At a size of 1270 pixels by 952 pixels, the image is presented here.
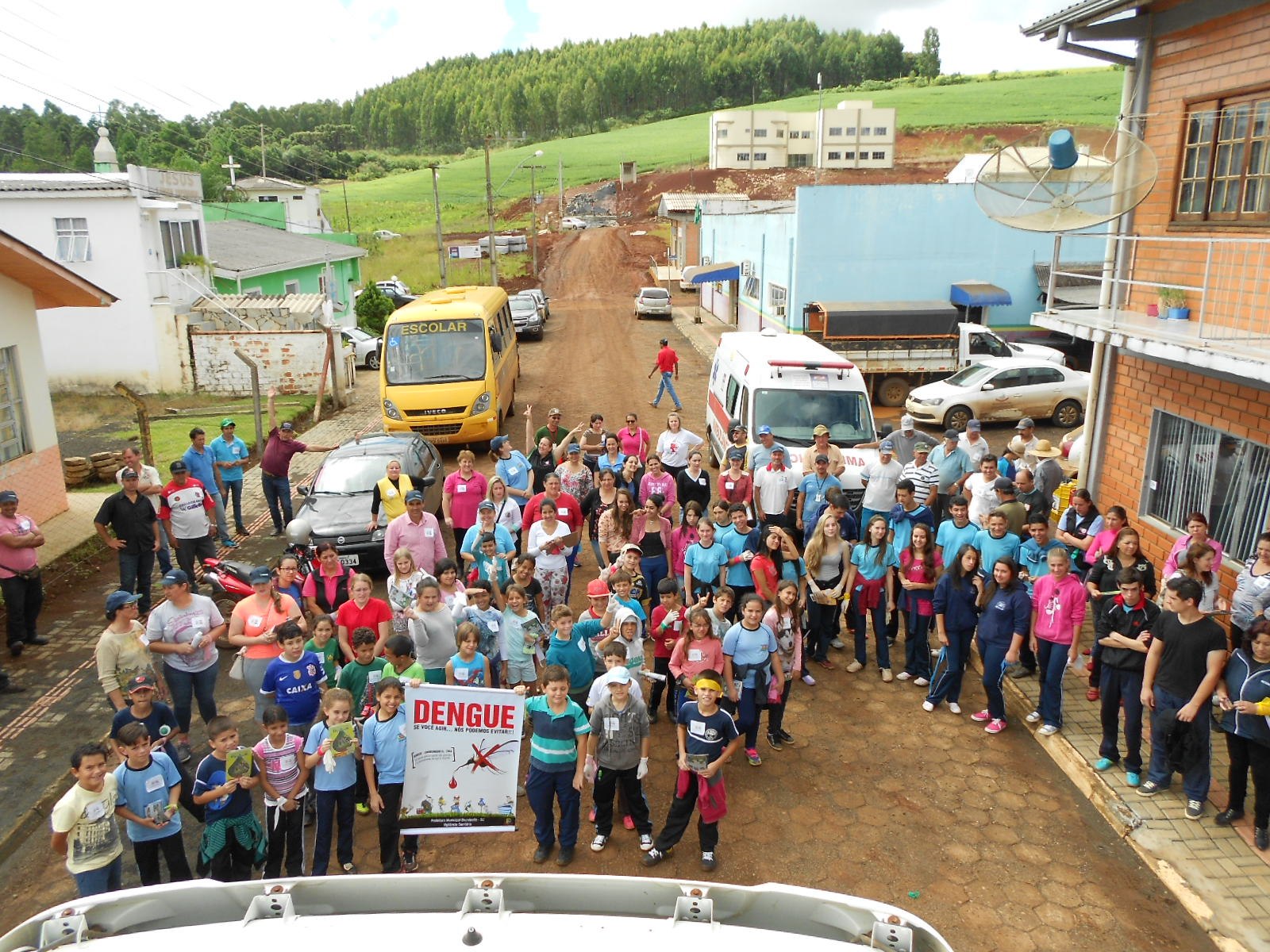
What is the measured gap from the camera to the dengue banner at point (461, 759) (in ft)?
19.2

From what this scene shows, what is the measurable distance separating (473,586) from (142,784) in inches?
111

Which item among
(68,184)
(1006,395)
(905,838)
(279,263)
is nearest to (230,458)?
(905,838)

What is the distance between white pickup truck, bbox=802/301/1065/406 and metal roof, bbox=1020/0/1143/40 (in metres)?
10.3

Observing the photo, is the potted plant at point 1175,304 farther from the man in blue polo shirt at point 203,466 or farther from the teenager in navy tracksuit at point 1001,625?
the man in blue polo shirt at point 203,466

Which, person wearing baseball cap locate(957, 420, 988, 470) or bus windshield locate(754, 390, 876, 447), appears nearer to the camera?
person wearing baseball cap locate(957, 420, 988, 470)

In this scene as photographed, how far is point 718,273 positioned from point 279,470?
2354 cm

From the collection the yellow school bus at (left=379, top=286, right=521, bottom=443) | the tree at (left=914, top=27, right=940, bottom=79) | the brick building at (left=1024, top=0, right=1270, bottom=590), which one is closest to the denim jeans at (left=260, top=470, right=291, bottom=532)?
the yellow school bus at (left=379, top=286, right=521, bottom=443)

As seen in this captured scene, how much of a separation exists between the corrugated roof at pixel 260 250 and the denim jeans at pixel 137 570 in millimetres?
21345

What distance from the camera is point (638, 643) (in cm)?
676

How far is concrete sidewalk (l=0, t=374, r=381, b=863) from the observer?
721cm

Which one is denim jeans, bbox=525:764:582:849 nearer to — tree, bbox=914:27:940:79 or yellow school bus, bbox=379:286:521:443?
yellow school bus, bbox=379:286:521:443

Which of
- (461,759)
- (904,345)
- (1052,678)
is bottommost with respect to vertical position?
(1052,678)

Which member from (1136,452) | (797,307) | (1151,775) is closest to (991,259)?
(797,307)

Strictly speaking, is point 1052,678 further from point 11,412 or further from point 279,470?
point 11,412
